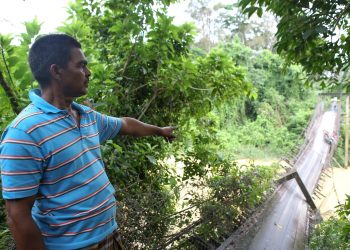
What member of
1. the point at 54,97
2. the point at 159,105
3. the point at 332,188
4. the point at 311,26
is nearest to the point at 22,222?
the point at 54,97

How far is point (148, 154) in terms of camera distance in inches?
96.0

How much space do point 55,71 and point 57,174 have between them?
42 centimetres

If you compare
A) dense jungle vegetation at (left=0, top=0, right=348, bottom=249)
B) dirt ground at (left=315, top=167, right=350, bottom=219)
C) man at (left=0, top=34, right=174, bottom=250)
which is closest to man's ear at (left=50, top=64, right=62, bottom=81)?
man at (left=0, top=34, right=174, bottom=250)

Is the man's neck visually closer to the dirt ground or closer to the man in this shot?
the man

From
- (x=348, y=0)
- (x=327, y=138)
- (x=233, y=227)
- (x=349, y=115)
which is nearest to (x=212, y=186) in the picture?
(x=233, y=227)

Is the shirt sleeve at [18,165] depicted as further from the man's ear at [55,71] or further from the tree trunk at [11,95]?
the tree trunk at [11,95]

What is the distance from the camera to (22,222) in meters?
1.09

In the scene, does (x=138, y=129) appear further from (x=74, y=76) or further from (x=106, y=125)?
(x=74, y=76)

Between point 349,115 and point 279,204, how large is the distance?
1017 cm

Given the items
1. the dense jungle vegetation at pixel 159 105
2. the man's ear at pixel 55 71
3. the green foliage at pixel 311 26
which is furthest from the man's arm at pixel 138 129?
the green foliage at pixel 311 26

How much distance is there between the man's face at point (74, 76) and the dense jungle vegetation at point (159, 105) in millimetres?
592

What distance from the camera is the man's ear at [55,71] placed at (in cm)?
125

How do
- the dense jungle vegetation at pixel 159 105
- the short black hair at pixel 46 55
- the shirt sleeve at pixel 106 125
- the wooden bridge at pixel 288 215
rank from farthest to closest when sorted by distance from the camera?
the wooden bridge at pixel 288 215 → the dense jungle vegetation at pixel 159 105 → the shirt sleeve at pixel 106 125 → the short black hair at pixel 46 55

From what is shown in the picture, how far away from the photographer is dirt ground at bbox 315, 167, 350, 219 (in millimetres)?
8558
